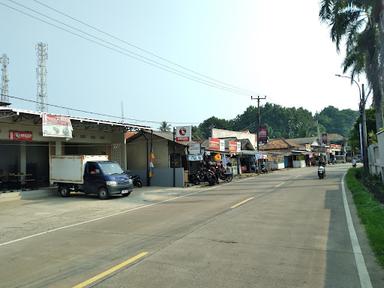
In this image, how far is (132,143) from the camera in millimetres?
31516

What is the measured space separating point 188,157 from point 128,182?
9436 millimetres

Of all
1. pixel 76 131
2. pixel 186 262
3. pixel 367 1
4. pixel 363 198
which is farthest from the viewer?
pixel 76 131

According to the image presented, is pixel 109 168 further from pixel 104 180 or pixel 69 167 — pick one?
pixel 69 167

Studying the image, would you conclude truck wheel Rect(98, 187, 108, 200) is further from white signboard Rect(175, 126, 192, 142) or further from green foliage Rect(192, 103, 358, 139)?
green foliage Rect(192, 103, 358, 139)

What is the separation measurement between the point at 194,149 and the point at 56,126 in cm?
1111

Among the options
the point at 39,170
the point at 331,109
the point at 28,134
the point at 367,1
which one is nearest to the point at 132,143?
the point at 39,170

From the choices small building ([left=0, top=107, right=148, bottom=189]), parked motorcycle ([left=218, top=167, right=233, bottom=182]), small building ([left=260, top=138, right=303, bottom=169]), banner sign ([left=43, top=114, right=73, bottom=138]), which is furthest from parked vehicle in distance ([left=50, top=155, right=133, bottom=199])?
small building ([left=260, top=138, right=303, bottom=169])

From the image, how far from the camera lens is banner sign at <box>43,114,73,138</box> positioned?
2080 centimetres

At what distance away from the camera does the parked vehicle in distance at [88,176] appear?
67.1ft

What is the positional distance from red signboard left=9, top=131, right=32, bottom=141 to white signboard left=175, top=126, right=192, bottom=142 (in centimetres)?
1033

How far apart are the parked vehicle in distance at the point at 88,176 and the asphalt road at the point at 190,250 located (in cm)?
609

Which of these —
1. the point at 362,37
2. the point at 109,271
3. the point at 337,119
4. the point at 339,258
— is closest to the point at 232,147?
the point at 362,37

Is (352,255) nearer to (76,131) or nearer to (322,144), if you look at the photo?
(76,131)

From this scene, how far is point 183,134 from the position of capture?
28.5 meters
